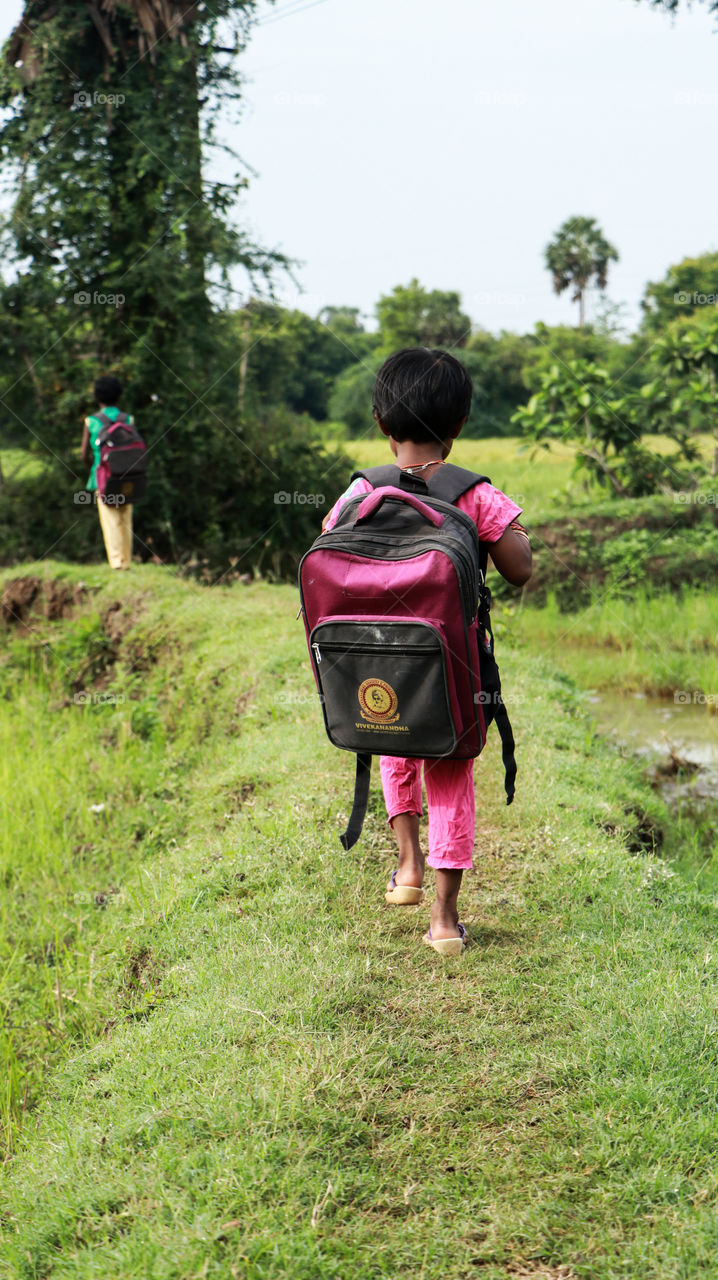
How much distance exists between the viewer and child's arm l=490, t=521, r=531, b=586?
2582 millimetres

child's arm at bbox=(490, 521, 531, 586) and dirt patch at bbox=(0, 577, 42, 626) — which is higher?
child's arm at bbox=(490, 521, 531, 586)

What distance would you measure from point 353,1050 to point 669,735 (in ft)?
15.0

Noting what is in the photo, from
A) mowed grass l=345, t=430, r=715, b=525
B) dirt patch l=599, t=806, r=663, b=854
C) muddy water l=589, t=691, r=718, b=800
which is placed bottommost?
muddy water l=589, t=691, r=718, b=800

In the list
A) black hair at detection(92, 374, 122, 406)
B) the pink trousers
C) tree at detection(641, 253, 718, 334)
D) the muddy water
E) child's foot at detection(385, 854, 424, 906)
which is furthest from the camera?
tree at detection(641, 253, 718, 334)

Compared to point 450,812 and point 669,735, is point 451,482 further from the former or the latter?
point 669,735

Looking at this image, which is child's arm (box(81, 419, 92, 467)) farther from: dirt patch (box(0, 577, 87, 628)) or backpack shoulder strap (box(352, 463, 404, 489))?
backpack shoulder strap (box(352, 463, 404, 489))

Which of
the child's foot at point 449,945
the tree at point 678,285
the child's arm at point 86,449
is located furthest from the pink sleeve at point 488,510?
the tree at point 678,285

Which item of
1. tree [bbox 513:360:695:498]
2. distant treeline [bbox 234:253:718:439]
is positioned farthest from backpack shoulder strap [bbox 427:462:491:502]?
distant treeline [bbox 234:253:718:439]

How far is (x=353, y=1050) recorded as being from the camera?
89.2 inches

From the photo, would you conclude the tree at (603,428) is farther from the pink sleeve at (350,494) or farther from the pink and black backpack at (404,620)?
the pink and black backpack at (404,620)

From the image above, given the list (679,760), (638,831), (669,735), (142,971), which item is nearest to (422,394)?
(142,971)

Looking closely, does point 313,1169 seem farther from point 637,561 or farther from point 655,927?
point 637,561

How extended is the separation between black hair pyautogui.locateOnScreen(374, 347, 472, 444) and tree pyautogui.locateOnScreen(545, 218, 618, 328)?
53.7 m

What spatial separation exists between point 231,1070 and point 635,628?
6523 millimetres
